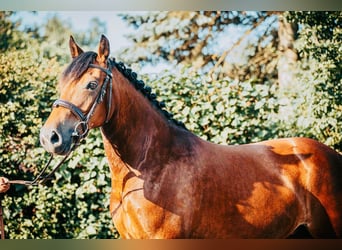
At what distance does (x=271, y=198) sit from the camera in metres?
2.52

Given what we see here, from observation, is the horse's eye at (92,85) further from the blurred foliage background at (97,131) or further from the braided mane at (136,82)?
the blurred foliage background at (97,131)

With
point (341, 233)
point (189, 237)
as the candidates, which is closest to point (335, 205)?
point (341, 233)

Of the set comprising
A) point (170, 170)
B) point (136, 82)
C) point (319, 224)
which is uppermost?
point (136, 82)

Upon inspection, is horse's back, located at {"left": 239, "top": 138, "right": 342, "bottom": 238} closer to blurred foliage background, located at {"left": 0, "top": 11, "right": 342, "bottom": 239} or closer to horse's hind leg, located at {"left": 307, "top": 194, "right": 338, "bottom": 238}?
horse's hind leg, located at {"left": 307, "top": 194, "right": 338, "bottom": 238}

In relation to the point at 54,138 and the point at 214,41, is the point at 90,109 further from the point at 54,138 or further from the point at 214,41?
the point at 214,41

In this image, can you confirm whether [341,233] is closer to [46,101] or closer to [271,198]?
[271,198]

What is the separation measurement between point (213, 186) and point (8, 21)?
260 cm

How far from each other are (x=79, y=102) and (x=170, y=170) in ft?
1.87

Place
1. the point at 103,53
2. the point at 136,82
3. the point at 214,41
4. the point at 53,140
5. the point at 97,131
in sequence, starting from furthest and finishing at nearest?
1. the point at 214,41
2. the point at 97,131
3. the point at 136,82
4. the point at 103,53
5. the point at 53,140

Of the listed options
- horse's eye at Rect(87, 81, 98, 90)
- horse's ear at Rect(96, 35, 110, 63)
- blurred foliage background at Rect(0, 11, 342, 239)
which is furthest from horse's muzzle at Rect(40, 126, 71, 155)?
blurred foliage background at Rect(0, 11, 342, 239)

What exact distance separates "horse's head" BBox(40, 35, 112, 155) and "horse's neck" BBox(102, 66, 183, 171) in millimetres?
69

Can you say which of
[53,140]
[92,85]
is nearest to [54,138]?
[53,140]

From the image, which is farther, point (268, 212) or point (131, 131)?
point (268, 212)

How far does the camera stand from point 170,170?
2.26 meters
